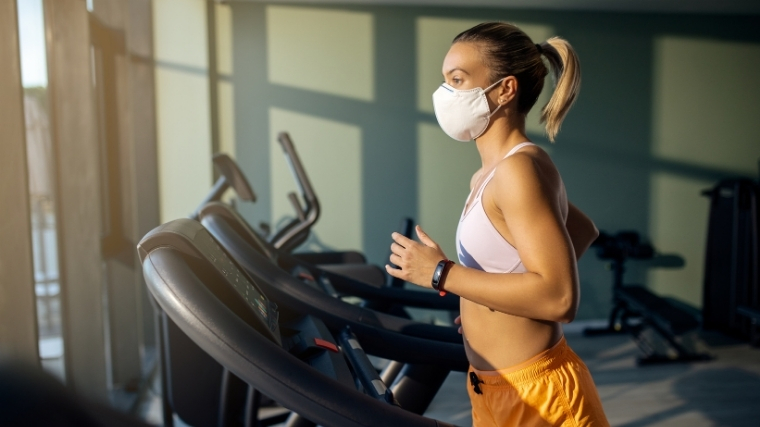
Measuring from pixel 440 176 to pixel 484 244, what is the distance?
345 centimetres

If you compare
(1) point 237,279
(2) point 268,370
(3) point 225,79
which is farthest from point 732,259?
(2) point 268,370

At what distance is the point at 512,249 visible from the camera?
0.94 m

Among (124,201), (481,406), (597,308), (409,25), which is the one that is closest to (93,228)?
(124,201)

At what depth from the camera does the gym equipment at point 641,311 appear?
359 centimetres

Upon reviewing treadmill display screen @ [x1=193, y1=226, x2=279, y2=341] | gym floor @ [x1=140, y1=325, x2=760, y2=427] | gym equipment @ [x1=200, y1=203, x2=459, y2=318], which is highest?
treadmill display screen @ [x1=193, y1=226, x2=279, y2=341]

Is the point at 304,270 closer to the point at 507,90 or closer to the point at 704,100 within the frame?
the point at 507,90

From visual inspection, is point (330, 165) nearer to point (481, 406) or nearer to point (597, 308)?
point (597, 308)

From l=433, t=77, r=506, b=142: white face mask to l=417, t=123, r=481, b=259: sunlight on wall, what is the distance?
10.5 feet

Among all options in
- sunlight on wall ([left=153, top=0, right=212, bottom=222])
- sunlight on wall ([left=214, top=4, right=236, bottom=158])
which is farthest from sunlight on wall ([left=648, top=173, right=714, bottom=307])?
sunlight on wall ([left=153, top=0, right=212, bottom=222])

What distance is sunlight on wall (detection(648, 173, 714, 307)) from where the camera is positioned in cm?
459

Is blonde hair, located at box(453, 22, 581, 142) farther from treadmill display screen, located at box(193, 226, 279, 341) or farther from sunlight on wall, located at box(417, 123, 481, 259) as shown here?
sunlight on wall, located at box(417, 123, 481, 259)

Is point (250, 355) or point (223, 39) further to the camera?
point (223, 39)

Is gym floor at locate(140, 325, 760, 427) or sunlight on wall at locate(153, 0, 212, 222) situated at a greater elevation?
sunlight on wall at locate(153, 0, 212, 222)

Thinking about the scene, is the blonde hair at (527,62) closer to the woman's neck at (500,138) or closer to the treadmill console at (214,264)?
the woman's neck at (500,138)
